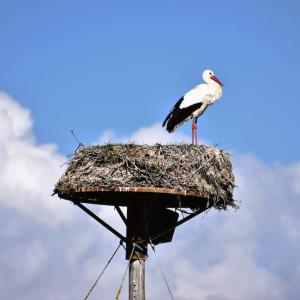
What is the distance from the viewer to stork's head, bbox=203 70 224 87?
16438 mm

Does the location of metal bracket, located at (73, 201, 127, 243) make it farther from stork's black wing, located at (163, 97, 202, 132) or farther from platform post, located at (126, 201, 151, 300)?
stork's black wing, located at (163, 97, 202, 132)

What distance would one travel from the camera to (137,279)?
1211 centimetres

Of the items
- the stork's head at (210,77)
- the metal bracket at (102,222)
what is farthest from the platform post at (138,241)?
the stork's head at (210,77)

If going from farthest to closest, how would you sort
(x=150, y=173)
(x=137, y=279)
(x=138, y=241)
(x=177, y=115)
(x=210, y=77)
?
(x=210, y=77) < (x=177, y=115) < (x=138, y=241) < (x=137, y=279) < (x=150, y=173)

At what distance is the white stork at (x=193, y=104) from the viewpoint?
1490 centimetres

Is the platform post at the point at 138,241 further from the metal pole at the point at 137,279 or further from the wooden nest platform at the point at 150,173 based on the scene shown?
the wooden nest platform at the point at 150,173

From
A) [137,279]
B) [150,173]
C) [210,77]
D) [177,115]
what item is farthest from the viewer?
[210,77]

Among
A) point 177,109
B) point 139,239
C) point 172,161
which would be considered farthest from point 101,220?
point 177,109

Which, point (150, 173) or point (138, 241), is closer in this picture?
point (150, 173)

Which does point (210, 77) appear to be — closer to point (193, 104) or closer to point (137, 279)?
point (193, 104)

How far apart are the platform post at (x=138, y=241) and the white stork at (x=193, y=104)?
3.06m

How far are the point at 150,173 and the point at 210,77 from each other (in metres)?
5.82

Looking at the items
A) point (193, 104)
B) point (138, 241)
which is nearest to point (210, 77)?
point (193, 104)

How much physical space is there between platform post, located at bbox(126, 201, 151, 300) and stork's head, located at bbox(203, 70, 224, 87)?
5130 mm
